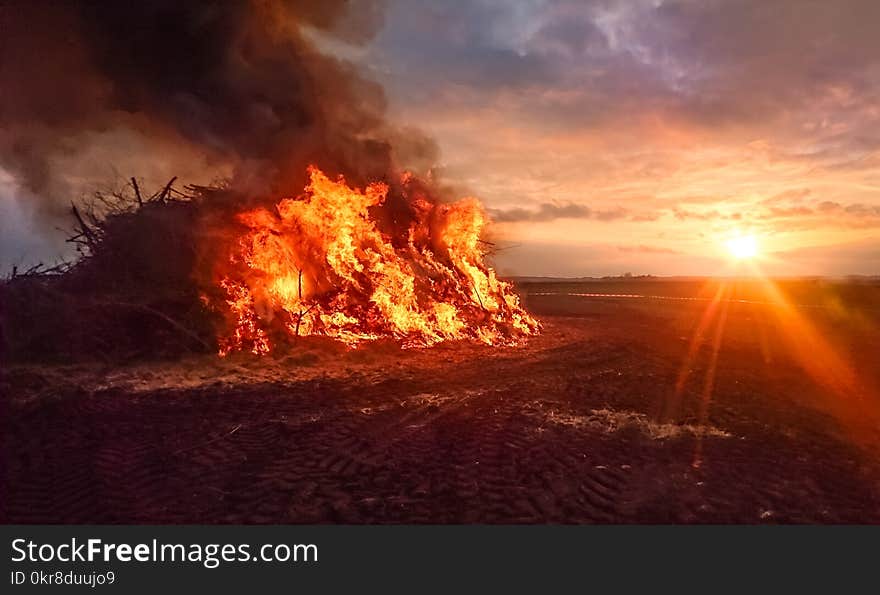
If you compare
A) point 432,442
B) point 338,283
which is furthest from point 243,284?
point 432,442

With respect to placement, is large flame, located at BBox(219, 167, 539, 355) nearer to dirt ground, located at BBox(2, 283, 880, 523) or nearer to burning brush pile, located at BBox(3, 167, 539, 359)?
burning brush pile, located at BBox(3, 167, 539, 359)

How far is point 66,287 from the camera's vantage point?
14695 mm

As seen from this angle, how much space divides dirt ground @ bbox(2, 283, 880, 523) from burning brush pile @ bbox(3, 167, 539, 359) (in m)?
1.19

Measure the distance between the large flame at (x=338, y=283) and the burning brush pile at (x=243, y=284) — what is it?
4 cm

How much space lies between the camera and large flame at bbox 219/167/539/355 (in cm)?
1509

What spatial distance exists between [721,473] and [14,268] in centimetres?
1728

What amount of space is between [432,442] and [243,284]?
9.49 m

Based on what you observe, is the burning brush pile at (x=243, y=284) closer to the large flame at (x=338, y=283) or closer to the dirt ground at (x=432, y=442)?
the large flame at (x=338, y=283)

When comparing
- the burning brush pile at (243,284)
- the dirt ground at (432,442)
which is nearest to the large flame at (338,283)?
the burning brush pile at (243,284)

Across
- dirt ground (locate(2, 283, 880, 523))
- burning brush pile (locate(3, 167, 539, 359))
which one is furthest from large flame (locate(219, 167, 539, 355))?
dirt ground (locate(2, 283, 880, 523))

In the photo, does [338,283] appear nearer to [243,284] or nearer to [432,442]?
[243,284]

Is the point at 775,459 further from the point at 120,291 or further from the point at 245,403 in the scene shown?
the point at 120,291

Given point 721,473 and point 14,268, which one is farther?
point 14,268

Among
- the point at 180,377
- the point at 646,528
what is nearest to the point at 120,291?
the point at 180,377
